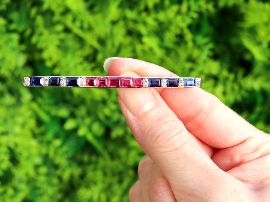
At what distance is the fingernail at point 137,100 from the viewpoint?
145 centimetres

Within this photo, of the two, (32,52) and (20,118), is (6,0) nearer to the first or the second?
(32,52)

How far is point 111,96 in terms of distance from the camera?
259 cm

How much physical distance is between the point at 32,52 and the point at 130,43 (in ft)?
1.37

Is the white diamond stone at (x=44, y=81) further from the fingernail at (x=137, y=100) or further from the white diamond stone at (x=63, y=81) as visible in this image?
the fingernail at (x=137, y=100)

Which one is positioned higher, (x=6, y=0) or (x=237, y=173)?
(x=6, y=0)

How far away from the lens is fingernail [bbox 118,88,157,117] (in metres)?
1.45

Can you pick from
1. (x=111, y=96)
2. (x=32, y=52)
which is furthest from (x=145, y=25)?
(x=32, y=52)

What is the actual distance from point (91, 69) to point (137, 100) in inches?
45.5

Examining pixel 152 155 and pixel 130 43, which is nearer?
pixel 152 155

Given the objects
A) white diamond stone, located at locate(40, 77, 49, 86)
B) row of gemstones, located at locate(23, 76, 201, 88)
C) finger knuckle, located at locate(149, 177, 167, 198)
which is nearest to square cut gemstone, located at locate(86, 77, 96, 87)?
row of gemstones, located at locate(23, 76, 201, 88)

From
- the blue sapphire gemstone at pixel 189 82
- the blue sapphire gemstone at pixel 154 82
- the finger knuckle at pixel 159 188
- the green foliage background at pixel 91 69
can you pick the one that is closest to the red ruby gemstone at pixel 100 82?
the blue sapphire gemstone at pixel 154 82

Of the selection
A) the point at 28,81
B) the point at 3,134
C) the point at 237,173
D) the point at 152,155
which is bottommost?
the point at 3,134

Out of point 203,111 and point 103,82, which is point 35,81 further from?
point 203,111

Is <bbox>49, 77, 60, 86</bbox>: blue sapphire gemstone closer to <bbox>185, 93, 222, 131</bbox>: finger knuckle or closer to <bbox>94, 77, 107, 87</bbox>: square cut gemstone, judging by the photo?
<bbox>94, 77, 107, 87</bbox>: square cut gemstone
